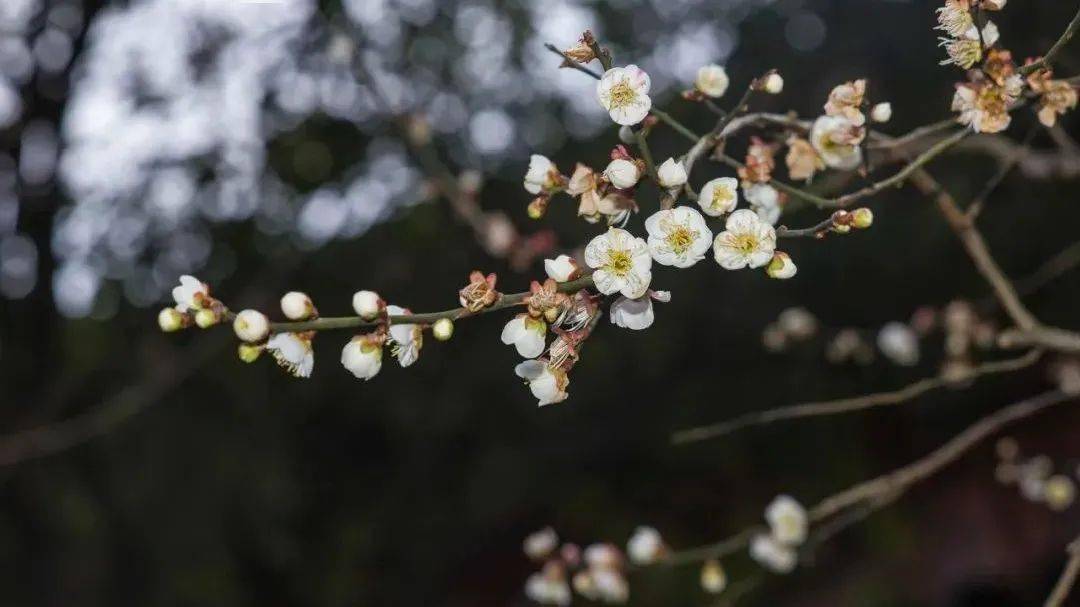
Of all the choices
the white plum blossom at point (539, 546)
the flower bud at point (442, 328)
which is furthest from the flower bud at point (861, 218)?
→ the white plum blossom at point (539, 546)

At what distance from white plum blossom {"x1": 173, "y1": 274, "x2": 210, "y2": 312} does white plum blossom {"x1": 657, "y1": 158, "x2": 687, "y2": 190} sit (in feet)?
1.15

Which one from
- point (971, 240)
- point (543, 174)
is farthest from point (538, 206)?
point (971, 240)

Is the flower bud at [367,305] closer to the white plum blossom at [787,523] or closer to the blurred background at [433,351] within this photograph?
the white plum blossom at [787,523]

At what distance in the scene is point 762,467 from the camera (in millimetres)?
3887

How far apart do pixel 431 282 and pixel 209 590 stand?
128 cm

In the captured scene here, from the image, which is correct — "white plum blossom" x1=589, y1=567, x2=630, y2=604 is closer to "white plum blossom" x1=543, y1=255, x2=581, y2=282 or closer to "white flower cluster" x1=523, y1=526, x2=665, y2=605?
"white flower cluster" x1=523, y1=526, x2=665, y2=605

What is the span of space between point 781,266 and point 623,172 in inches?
5.2

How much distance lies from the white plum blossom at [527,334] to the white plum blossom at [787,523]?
0.74 m

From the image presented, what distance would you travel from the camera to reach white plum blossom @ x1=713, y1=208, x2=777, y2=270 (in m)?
0.60

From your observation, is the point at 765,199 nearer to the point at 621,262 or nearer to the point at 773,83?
the point at 773,83

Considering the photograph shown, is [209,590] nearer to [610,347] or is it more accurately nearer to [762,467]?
[610,347]

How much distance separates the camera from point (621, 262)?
58 centimetres

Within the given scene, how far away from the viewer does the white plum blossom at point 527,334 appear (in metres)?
0.60

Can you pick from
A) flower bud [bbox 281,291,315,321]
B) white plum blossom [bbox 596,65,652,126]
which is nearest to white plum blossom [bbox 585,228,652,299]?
white plum blossom [bbox 596,65,652,126]
